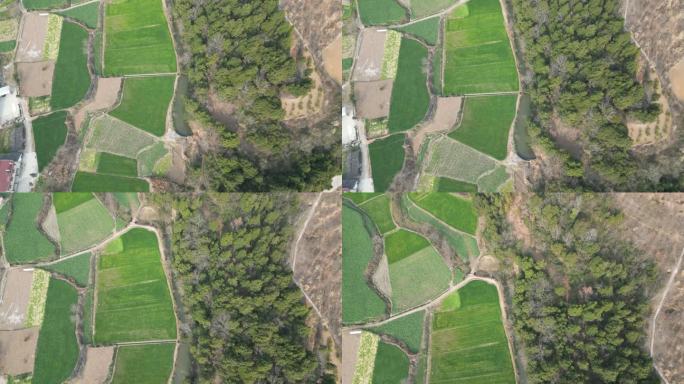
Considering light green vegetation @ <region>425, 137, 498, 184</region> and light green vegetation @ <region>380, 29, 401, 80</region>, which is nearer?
light green vegetation @ <region>425, 137, 498, 184</region>

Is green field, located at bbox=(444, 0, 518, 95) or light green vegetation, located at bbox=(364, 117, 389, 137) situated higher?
green field, located at bbox=(444, 0, 518, 95)

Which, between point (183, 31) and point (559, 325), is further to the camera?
point (183, 31)

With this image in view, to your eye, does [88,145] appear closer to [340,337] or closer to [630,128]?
[340,337]

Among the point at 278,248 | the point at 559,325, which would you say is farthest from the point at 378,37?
the point at 559,325

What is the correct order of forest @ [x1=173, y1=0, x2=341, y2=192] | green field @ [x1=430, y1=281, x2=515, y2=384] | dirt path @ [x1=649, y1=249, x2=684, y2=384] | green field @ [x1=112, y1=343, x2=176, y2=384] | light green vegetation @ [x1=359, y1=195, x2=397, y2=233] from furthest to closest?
light green vegetation @ [x1=359, y1=195, x2=397, y2=233]
forest @ [x1=173, y1=0, x2=341, y2=192]
green field @ [x1=112, y1=343, x2=176, y2=384]
green field @ [x1=430, y1=281, x2=515, y2=384]
dirt path @ [x1=649, y1=249, x2=684, y2=384]

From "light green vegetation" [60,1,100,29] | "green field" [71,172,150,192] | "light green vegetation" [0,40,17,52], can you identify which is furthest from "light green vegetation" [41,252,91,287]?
"light green vegetation" [60,1,100,29]

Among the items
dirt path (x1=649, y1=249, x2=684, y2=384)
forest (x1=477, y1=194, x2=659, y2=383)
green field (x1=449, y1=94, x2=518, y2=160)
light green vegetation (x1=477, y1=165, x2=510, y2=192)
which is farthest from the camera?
green field (x1=449, y1=94, x2=518, y2=160)

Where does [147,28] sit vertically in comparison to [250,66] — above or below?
above

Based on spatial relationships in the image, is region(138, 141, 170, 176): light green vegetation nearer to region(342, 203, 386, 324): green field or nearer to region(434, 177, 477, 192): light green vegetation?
region(342, 203, 386, 324): green field
